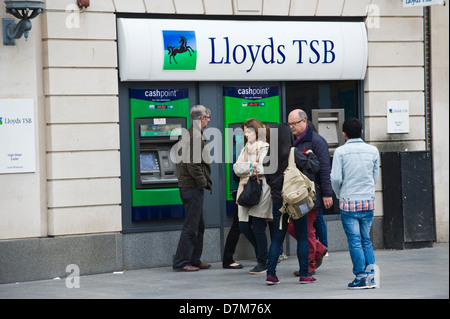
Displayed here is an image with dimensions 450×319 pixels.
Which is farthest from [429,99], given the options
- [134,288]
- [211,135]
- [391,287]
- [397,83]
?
[134,288]

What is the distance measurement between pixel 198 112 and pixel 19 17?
7.55 feet

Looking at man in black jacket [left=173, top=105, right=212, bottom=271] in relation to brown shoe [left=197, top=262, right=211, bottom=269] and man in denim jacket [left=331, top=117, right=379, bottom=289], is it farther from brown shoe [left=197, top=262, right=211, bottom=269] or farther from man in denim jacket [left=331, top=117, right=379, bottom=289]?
man in denim jacket [left=331, top=117, right=379, bottom=289]

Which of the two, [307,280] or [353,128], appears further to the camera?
[307,280]

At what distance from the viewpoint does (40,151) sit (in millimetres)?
10328

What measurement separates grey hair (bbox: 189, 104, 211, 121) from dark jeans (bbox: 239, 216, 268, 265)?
4.37ft

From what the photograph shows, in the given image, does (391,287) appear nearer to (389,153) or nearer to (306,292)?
(306,292)

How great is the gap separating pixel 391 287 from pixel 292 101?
3.63 meters

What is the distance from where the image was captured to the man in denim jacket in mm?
8734

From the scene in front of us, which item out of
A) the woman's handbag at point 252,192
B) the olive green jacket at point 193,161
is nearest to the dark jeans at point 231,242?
the olive green jacket at point 193,161

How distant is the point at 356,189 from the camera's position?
28.6 ft

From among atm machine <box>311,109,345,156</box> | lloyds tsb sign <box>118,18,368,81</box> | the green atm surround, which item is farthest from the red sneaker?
lloyds tsb sign <box>118,18,368,81</box>

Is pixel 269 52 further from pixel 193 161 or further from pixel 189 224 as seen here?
pixel 189 224

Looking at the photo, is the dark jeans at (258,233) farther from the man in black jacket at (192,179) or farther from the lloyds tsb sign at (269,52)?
the lloyds tsb sign at (269,52)

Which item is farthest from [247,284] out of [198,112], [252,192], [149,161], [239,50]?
[239,50]
